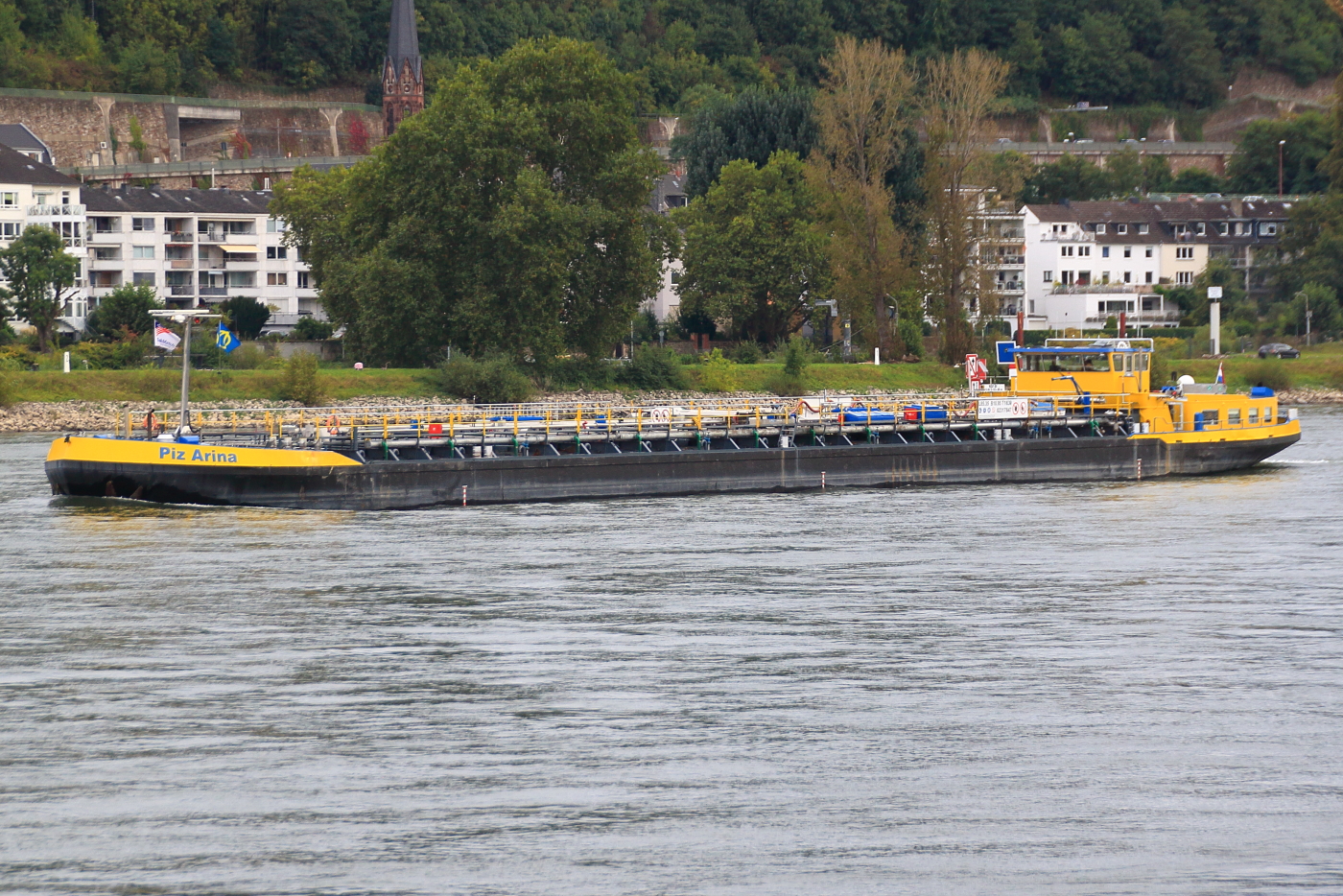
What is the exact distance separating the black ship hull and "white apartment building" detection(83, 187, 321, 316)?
235ft

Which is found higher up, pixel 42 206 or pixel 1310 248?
pixel 42 206

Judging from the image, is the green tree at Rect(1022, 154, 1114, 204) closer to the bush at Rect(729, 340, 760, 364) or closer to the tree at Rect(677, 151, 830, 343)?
the tree at Rect(677, 151, 830, 343)

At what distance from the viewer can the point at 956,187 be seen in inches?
3457

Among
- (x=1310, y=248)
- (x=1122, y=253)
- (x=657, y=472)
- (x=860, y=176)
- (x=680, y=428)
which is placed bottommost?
(x=657, y=472)

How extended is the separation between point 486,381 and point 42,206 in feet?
154

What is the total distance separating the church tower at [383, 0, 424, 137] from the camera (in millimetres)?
165375

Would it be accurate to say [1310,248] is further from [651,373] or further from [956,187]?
[651,373]

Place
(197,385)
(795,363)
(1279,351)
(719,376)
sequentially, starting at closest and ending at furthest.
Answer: (197,385), (795,363), (719,376), (1279,351)

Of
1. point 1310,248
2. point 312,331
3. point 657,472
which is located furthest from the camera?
point 1310,248

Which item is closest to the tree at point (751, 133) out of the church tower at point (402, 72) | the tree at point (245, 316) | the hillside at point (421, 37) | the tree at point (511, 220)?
the tree at point (511, 220)

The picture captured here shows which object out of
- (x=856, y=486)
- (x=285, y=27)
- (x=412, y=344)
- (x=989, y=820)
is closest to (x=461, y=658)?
(x=989, y=820)

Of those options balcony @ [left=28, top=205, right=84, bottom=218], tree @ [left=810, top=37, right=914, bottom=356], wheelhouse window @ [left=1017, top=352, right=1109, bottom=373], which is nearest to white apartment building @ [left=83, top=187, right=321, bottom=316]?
balcony @ [left=28, top=205, right=84, bottom=218]

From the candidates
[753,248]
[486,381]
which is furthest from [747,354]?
[486,381]

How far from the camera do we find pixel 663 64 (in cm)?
17738
